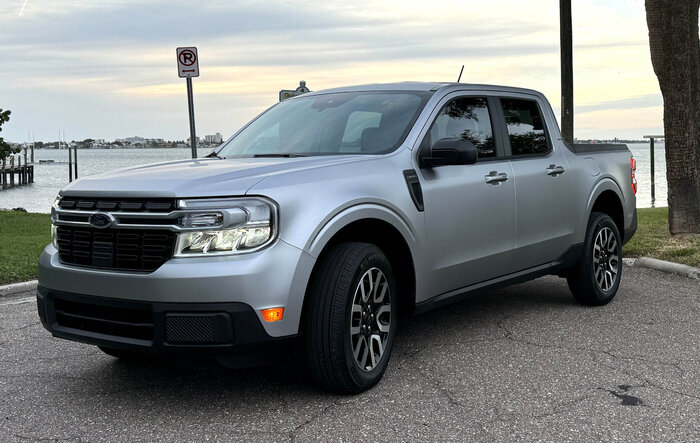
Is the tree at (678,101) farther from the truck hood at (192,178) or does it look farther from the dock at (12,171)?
the dock at (12,171)

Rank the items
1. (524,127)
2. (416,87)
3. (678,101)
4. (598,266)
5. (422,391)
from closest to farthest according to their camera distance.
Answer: (422,391) → (416,87) → (524,127) → (598,266) → (678,101)

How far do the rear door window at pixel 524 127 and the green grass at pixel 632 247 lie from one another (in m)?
3.47

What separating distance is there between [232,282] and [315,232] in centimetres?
53

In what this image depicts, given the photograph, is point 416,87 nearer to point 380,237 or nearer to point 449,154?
point 449,154

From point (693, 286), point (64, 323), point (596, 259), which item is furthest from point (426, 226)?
point (693, 286)

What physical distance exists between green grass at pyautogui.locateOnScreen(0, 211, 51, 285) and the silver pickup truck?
398 cm

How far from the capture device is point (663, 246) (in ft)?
32.2

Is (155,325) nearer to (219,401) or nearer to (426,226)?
(219,401)

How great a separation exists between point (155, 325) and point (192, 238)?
1.52 feet

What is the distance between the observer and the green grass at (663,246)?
912 cm

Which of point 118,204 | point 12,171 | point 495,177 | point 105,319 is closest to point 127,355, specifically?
point 105,319

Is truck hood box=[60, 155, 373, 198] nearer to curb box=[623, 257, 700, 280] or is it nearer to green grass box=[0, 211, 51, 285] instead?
green grass box=[0, 211, 51, 285]

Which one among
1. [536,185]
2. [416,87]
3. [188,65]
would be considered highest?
[188,65]

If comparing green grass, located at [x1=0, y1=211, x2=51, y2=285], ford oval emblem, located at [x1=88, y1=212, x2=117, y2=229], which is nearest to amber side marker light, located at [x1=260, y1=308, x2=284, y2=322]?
ford oval emblem, located at [x1=88, y1=212, x2=117, y2=229]
